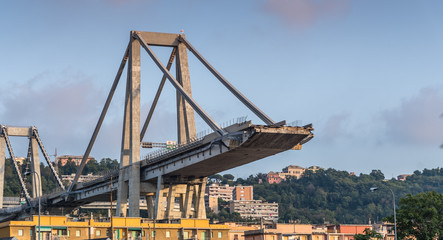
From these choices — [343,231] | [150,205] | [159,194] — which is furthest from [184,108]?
[343,231]

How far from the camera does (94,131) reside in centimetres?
14338

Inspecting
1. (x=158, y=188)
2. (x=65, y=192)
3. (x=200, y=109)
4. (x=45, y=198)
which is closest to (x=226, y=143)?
(x=200, y=109)

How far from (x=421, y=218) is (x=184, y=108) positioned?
38.9 metres

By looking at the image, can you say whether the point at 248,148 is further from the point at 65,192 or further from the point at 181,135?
the point at 65,192

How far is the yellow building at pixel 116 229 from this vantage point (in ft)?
300

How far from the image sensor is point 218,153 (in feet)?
328

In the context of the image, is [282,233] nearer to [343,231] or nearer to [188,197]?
[188,197]

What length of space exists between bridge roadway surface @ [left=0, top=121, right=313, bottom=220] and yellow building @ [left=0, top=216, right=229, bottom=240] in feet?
18.5

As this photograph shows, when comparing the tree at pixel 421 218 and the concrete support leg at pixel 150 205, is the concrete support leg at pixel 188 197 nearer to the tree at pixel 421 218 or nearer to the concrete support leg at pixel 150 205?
the concrete support leg at pixel 150 205

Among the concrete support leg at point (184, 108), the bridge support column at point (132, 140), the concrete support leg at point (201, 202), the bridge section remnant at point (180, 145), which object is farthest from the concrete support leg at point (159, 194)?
the concrete support leg at point (184, 108)

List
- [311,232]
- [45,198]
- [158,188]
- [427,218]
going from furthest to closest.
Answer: [45,198] < [311,232] < [158,188] < [427,218]

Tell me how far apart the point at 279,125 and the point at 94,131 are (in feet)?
187

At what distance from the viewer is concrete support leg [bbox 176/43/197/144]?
120312mm

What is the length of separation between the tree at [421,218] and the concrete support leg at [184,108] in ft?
106
